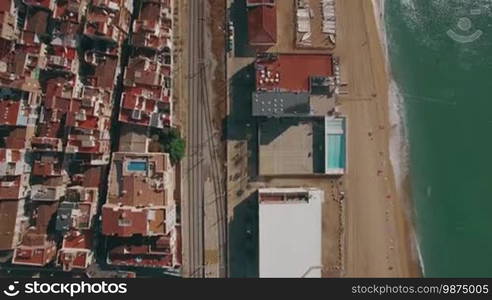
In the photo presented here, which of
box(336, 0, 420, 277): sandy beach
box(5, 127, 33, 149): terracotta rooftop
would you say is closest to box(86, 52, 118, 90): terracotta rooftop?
box(5, 127, 33, 149): terracotta rooftop

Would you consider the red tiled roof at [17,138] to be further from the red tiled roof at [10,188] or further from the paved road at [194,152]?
the paved road at [194,152]

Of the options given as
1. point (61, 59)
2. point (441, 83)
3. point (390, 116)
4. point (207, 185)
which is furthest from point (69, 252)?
point (441, 83)

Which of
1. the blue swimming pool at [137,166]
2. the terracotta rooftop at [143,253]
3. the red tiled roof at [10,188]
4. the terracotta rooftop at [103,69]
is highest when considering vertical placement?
the terracotta rooftop at [103,69]

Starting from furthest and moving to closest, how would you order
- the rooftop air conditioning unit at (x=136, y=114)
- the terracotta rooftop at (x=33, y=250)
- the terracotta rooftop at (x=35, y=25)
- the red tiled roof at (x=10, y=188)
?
the rooftop air conditioning unit at (x=136, y=114) → the terracotta rooftop at (x=35, y=25) → the terracotta rooftop at (x=33, y=250) → the red tiled roof at (x=10, y=188)

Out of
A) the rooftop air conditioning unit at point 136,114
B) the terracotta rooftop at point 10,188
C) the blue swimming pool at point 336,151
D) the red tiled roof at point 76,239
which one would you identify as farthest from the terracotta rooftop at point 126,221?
the blue swimming pool at point 336,151

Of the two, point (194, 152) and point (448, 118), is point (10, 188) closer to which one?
point (194, 152)

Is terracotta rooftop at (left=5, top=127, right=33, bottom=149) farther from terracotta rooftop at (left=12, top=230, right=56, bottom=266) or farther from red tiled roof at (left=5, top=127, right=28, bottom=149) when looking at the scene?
terracotta rooftop at (left=12, top=230, right=56, bottom=266)

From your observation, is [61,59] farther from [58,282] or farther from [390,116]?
[390,116]
